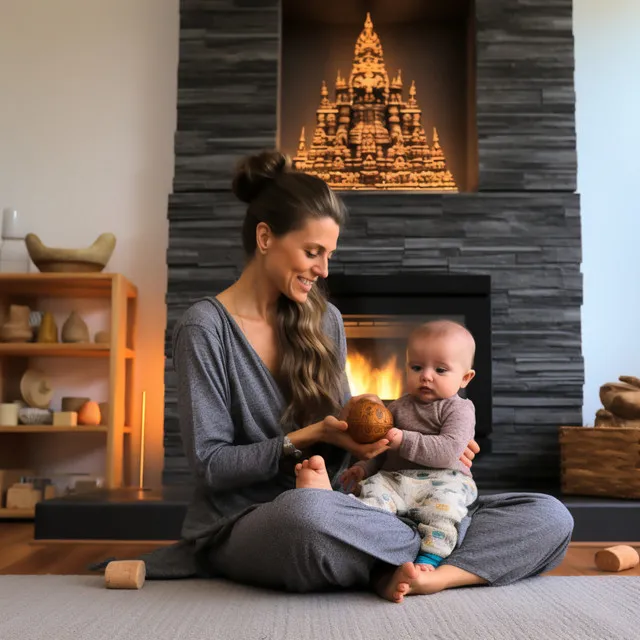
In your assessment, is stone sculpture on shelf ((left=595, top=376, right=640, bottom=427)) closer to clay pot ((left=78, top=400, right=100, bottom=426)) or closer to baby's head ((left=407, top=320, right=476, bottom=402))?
baby's head ((left=407, top=320, right=476, bottom=402))

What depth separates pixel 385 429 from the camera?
6.02 feet

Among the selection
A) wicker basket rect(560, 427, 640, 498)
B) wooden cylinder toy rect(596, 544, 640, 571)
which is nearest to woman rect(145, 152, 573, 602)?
wooden cylinder toy rect(596, 544, 640, 571)

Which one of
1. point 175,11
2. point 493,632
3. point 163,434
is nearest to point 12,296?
point 163,434

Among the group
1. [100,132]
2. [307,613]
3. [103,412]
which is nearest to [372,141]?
[100,132]

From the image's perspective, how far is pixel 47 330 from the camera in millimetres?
3746

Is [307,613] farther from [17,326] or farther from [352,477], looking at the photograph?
[17,326]

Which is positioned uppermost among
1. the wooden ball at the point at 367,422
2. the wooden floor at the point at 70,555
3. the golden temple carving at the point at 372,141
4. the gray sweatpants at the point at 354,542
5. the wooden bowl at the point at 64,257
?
the golden temple carving at the point at 372,141

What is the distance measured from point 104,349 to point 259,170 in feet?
5.91

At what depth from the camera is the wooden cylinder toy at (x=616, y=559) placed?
2.28 m

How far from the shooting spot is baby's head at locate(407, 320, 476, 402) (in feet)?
6.52

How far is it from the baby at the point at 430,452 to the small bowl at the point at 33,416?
204cm

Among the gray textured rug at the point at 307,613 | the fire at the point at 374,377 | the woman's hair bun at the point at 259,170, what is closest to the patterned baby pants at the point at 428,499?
the gray textured rug at the point at 307,613

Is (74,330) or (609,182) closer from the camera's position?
(74,330)

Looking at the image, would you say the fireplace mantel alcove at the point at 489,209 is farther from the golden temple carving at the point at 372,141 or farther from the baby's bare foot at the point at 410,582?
the baby's bare foot at the point at 410,582
